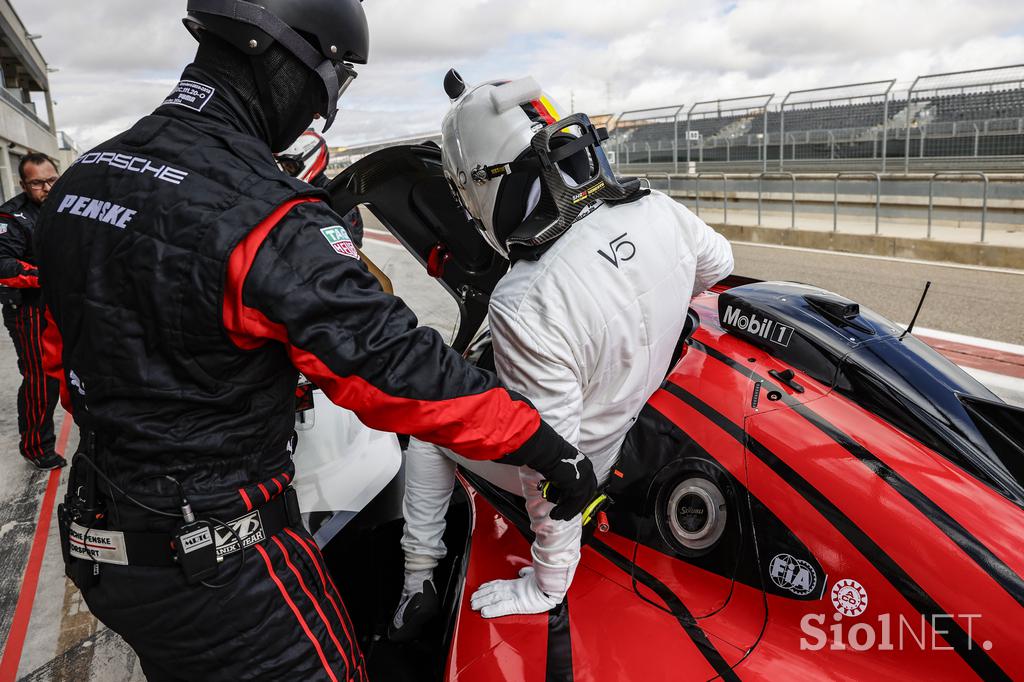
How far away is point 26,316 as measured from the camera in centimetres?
432

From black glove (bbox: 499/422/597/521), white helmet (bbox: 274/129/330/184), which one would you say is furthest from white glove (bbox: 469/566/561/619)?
white helmet (bbox: 274/129/330/184)

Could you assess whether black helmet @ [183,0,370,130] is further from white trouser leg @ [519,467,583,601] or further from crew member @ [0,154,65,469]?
crew member @ [0,154,65,469]

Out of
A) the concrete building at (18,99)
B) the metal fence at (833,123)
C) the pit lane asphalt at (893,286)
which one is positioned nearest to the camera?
the pit lane asphalt at (893,286)

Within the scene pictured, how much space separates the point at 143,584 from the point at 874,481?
153 centimetres

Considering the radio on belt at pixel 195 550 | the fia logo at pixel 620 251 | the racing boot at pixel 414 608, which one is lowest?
the racing boot at pixel 414 608

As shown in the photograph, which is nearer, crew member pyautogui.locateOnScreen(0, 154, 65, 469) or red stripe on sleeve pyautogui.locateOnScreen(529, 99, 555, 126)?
red stripe on sleeve pyautogui.locateOnScreen(529, 99, 555, 126)

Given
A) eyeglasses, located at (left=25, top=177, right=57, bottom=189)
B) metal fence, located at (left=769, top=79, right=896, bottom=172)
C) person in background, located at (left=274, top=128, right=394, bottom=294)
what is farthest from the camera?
metal fence, located at (left=769, top=79, right=896, bottom=172)

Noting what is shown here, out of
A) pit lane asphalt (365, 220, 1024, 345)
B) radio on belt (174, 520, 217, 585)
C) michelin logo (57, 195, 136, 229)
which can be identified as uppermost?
michelin logo (57, 195, 136, 229)

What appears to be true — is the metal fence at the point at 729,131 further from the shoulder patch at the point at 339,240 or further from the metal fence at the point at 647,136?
the shoulder patch at the point at 339,240

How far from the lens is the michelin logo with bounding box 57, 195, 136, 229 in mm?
1386

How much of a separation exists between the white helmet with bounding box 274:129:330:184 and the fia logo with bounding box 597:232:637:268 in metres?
3.36

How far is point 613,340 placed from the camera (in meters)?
1.80

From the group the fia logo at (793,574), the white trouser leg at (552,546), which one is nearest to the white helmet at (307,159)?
the white trouser leg at (552,546)

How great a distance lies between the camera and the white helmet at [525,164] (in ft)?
6.07
